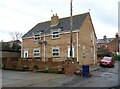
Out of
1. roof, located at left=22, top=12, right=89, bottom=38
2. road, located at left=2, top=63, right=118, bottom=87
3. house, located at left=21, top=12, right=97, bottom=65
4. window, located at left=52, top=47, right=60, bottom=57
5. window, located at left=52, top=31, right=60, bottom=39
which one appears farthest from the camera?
window, located at left=52, top=31, right=60, bottom=39

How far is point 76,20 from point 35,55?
9484mm

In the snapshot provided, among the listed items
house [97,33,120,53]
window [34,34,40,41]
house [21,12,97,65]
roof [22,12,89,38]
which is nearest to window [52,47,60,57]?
house [21,12,97,65]

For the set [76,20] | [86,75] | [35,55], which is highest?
[76,20]

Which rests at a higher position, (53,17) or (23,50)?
(53,17)

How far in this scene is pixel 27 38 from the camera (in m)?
40.9

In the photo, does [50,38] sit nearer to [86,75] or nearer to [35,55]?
[35,55]

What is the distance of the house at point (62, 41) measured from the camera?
3297cm

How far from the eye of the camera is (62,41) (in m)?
34.3

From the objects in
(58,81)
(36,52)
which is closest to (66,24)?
(36,52)

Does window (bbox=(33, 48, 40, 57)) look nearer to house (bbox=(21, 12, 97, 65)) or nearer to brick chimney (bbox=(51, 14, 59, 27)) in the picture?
house (bbox=(21, 12, 97, 65))

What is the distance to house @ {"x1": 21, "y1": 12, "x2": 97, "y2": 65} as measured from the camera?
33.0 metres

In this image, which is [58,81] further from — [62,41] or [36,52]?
[36,52]

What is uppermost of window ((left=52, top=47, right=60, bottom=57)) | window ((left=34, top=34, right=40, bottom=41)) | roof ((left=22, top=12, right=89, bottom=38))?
roof ((left=22, top=12, right=89, bottom=38))

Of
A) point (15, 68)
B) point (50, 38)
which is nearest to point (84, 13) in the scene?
point (50, 38)
